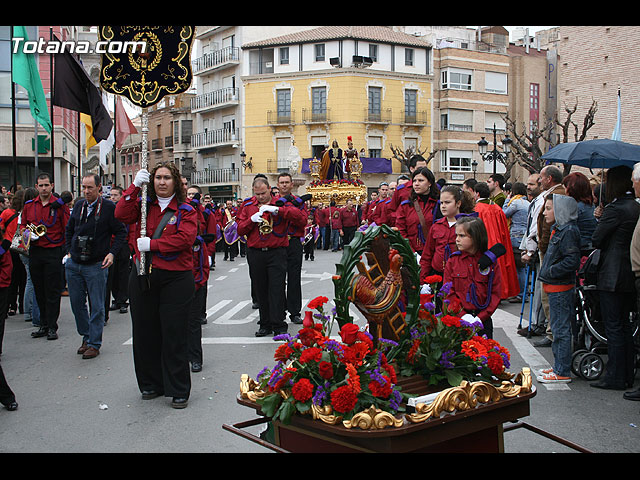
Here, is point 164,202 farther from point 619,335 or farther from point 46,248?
point 619,335

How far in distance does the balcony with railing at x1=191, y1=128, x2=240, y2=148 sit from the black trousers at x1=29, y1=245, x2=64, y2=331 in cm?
4252

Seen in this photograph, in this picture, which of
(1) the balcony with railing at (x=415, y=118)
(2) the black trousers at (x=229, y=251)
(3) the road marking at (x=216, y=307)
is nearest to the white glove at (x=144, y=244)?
(3) the road marking at (x=216, y=307)

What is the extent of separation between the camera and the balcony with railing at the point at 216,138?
5147 cm

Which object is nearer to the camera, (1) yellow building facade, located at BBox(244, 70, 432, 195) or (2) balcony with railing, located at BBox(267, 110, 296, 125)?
(1) yellow building facade, located at BBox(244, 70, 432, 195)

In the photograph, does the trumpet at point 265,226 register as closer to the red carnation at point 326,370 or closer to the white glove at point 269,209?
the white glove at point 269,209

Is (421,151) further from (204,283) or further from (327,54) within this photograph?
(204,283)

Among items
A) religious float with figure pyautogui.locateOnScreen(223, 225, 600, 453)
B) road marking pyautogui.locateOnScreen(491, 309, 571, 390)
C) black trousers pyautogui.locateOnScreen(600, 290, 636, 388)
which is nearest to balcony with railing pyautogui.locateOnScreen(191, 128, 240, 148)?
road marking pyautogui.locateOnScreen(491, 309, 571, 390)

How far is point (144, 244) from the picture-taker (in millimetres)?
5977

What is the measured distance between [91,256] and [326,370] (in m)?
5.73

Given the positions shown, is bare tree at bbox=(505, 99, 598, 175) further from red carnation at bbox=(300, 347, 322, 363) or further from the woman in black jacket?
red carnation at bbox=(300, 347, 322, 363)

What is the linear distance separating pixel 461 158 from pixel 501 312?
1648 inches

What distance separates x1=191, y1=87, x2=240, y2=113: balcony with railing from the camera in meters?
51.1

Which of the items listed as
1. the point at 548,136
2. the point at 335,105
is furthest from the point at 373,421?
the point at 335,105

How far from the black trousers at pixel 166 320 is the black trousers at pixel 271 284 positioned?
2.92m
